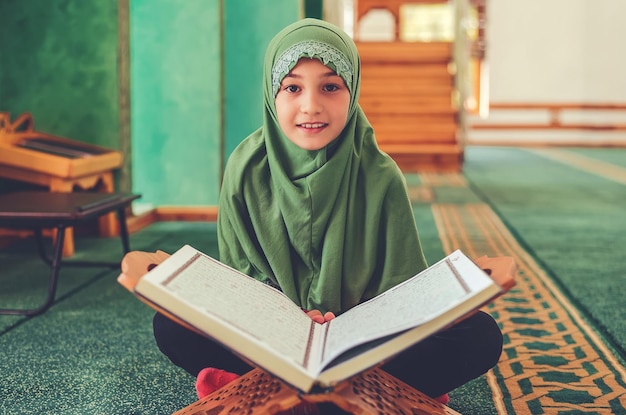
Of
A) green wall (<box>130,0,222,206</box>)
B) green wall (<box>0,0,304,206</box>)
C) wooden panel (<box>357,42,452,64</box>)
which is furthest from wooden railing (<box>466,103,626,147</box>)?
green wall (<box>130,0,222,206</box>)

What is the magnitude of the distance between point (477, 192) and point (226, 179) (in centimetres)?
357

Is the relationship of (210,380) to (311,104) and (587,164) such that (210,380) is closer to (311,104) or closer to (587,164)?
(311,104)

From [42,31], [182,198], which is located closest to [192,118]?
[182,198]

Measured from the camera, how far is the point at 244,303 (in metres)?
0.86

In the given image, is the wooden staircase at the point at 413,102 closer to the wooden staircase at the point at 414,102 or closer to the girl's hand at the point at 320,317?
the wooden staircase at the point at 414,102

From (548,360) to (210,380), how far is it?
31.4 inches

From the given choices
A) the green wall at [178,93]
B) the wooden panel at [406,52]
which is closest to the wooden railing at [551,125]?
the wooden panel at [406,52]

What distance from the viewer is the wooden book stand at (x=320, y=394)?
2.67 feet

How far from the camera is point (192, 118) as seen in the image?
3406mm

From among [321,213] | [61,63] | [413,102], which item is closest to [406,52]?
[413,102]

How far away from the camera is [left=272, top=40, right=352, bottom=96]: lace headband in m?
1.07

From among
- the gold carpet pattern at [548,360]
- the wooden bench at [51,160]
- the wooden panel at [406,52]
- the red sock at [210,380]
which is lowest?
the gold carpet pattern at [548,360]

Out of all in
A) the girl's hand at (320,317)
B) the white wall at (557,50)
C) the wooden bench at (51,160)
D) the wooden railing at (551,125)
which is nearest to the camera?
the girl's hand at (320,317)

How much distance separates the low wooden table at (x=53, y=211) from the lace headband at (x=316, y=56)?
0.99 m
